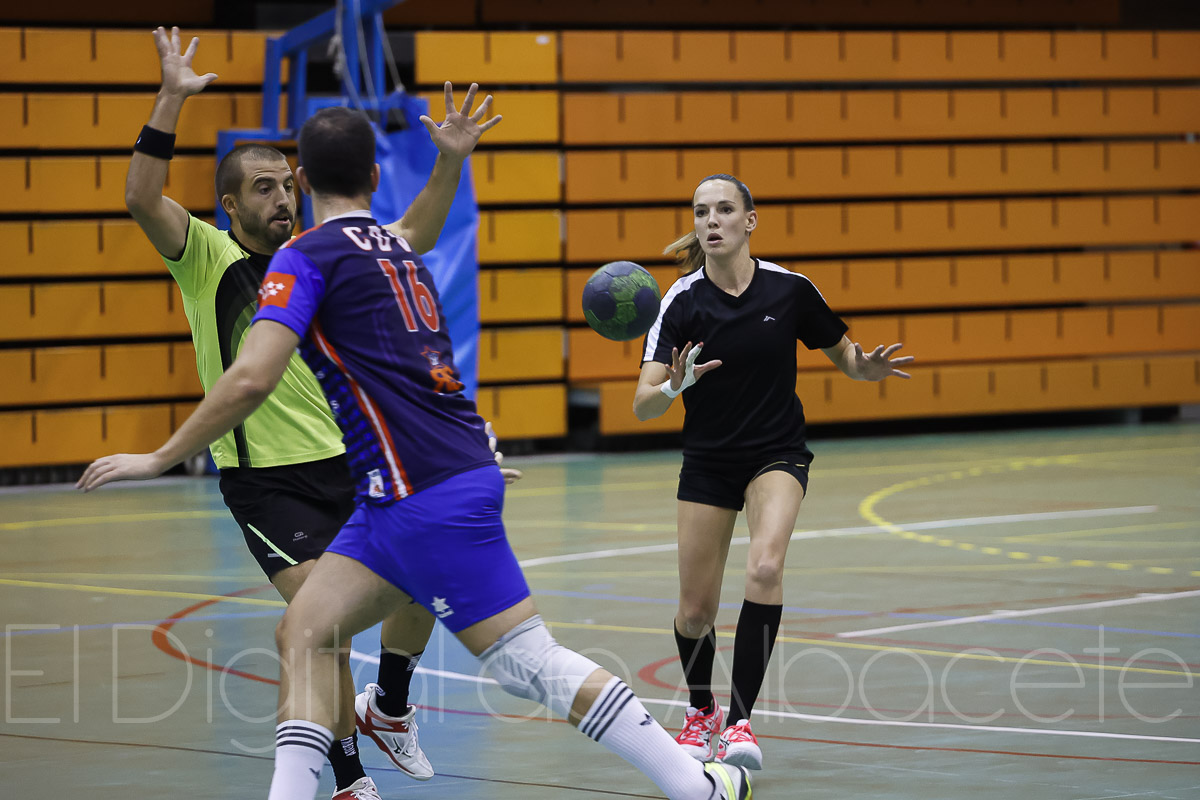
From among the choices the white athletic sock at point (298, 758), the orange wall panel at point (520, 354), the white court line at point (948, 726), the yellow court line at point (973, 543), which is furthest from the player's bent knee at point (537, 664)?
the orange wall panel at point (520, 354)

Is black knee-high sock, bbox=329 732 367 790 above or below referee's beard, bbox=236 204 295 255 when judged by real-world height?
below

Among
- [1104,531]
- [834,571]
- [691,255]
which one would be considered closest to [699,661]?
[691,255]

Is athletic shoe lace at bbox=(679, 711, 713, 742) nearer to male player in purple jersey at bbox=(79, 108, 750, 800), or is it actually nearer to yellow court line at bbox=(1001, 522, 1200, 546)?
male player in purple jersey at bbox=(79, 108, 750, 800)

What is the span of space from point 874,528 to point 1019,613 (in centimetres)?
282

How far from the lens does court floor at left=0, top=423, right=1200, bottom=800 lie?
4.91 metres

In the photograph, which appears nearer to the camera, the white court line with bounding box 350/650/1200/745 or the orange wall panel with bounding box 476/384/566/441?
the white court line with bounding box 350/650/1200/745

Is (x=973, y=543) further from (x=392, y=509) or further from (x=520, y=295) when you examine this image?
(x=520, y=295)

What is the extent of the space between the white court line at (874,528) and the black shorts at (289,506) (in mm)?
4329

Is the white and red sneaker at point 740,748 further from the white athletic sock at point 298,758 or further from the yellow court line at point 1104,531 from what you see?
the yellow court line at point 1104,531

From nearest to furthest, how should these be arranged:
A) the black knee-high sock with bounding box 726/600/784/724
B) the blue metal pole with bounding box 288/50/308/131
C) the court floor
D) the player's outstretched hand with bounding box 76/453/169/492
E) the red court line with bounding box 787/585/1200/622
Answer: the player's outstretched hand with bounding box 76/453/169/492 → the court floor → the black knee-high sock with bounding box 726/600/784/724 → the red court line with bounding box 787/585/1200/622 → the blue metal pole with bounding box 288/50/308/131

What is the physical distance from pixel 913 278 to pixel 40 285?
337 inches

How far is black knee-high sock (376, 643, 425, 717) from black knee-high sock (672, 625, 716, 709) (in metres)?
0.92

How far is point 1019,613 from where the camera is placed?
7.37 metres

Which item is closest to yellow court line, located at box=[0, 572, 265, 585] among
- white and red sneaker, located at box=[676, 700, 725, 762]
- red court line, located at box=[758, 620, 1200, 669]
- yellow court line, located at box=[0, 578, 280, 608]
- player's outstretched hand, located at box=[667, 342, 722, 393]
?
yellow court line, located at box=[0, 578, 280, 608]
